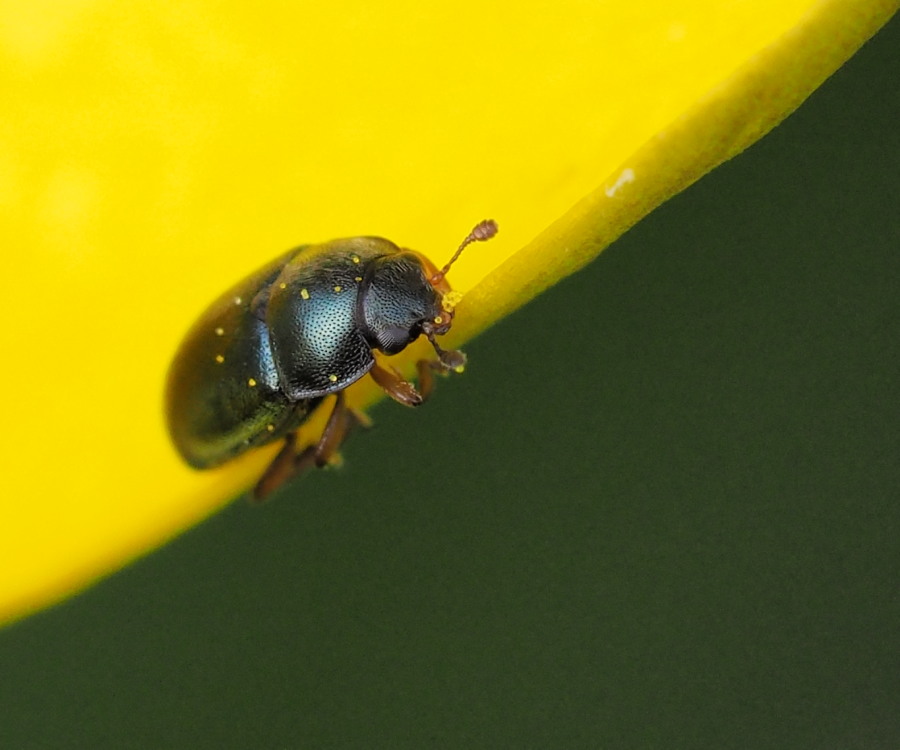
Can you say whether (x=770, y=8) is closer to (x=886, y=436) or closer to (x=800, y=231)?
(x=800, y=231)

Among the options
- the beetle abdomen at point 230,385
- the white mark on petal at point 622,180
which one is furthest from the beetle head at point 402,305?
the white mark on petal at point 622,180

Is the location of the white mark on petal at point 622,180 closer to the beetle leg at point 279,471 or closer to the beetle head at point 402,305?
the beetle head at point 402,305

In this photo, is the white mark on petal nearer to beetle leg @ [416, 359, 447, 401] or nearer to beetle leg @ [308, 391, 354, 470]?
beetle leg @ [416, 359, 447, 401]

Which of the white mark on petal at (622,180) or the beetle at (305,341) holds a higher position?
the beetle at (305,341)

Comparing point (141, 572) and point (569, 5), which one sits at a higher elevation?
point (141, 572)

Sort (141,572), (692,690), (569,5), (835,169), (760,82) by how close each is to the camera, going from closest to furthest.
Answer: (760,82) < (569,5) < (835,169) < (692,690) < (141,572)

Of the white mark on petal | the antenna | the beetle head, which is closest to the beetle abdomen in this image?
the beetle head

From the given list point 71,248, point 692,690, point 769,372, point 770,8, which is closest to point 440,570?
point 692,690

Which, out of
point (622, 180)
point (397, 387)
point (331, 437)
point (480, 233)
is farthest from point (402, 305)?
point (622, 180)
